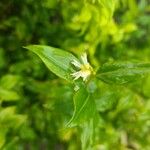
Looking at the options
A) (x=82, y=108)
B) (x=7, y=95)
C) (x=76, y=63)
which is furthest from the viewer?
(x=7, y=95)

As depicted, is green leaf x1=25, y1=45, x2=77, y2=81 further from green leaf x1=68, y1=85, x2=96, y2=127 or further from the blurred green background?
the blurred green background

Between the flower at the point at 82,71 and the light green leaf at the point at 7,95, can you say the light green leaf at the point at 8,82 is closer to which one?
the light green leaf at the point at 7,95

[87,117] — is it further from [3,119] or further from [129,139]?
[129,139]

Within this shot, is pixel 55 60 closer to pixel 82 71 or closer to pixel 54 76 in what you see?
pixel 82 71

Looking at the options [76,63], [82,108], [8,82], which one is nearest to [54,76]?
[8,82]

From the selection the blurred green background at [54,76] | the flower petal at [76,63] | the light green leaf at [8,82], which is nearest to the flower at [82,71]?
the flower petal at [76,63]

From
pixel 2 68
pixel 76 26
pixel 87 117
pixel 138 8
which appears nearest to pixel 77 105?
pixel 87 117
